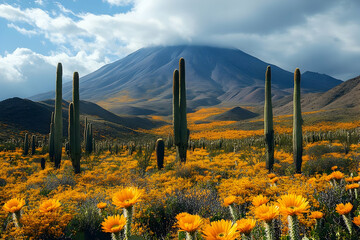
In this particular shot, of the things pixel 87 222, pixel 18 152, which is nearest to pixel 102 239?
pixel 87 222

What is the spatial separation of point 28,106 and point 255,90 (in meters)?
A: 149

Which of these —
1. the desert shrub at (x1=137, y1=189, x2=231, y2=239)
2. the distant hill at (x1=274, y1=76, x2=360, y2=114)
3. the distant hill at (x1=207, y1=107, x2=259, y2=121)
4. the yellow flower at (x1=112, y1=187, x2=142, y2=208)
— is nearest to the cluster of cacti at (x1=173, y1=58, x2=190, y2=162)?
the desert shrub at (x1=137, y1=189, x2=231, y2=239)

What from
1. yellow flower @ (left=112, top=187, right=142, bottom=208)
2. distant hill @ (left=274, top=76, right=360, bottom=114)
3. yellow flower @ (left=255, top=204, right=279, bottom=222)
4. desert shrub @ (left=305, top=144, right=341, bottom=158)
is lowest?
desert shrub @ (left=305, top=144, right=341, bottom=158)

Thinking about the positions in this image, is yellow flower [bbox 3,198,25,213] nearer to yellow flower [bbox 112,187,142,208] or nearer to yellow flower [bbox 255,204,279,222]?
yellow flower [bbox 112,187,142,208]

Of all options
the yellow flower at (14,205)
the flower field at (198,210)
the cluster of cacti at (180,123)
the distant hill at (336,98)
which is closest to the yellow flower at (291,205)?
the flower field at (198,210)

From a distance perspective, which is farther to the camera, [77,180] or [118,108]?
[118,108]

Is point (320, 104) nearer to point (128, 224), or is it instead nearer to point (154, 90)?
point (128, 224)

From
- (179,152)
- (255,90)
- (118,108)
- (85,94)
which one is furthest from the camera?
(85,94)

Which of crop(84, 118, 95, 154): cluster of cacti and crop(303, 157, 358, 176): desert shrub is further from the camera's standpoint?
crop(84, 118, 95, 154): cluster of cacti

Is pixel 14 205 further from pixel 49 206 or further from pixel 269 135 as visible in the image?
pixel 269 135

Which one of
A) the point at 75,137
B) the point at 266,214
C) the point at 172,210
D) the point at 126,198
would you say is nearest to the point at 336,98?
the point at 75,137

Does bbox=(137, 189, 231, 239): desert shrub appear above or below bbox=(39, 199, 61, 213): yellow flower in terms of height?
below

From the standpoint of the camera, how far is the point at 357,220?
229cm

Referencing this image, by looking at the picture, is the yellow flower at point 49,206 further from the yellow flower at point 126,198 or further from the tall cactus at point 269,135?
the tall cactus at point 269,135
